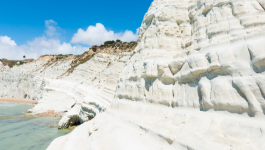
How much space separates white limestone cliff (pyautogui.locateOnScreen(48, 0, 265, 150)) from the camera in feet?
9.03

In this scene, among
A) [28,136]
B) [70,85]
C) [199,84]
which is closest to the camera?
[199,84]

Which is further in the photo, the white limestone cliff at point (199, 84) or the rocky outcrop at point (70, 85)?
the rocky outcrop at point (70, 85)

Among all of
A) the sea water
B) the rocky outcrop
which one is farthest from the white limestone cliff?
the rocky outcrop

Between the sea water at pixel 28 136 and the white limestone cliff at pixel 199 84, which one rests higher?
the white limestone cliff at pixel 199 84

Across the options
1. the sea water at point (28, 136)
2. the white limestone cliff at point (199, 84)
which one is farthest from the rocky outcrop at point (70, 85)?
the white limestone cliff at point (199, 84)

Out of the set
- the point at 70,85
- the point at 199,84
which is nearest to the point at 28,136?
the point at 199,84

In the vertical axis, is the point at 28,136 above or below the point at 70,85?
below

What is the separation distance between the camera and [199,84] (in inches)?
147

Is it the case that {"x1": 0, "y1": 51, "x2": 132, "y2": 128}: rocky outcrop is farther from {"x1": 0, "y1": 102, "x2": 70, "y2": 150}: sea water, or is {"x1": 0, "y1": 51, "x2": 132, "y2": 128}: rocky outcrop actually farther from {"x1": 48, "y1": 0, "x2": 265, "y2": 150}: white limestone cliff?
{"x1": 48, "y1": 0, "x2": 265, "y2": 150}: white limestone cliff

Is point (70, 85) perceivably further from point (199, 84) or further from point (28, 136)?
point (199, 84)

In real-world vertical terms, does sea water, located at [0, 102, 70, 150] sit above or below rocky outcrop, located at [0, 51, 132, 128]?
below

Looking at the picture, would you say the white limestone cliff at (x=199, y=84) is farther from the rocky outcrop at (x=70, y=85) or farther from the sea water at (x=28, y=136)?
the rocky outcrop at (x=70, y=85)

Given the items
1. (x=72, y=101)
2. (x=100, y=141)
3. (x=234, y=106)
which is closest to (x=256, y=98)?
(x=234, y=106)

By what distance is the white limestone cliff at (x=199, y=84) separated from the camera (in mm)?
2752
